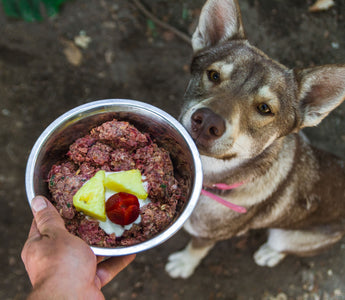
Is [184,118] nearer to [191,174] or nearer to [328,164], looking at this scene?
[191,174]

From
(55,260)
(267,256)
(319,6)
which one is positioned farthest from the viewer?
(319,6)

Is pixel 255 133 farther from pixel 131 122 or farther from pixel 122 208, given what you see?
pixel 122 208

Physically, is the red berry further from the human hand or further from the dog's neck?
the dog's neck

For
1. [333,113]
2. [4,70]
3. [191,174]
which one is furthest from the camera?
[333,113]

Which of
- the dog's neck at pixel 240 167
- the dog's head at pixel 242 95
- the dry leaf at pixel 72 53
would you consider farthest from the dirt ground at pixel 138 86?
the dog's head at pixel 242 95

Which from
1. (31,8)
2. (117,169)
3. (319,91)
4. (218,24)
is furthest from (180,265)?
(31,8)

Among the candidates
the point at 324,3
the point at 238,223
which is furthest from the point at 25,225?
the point at 324,3
